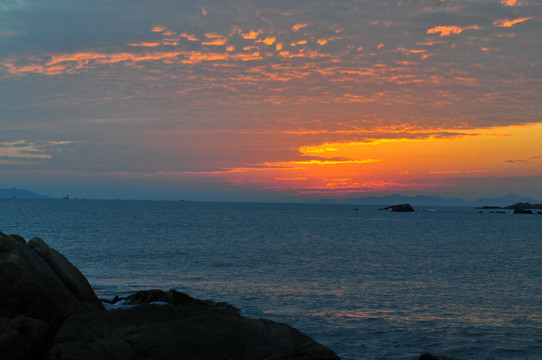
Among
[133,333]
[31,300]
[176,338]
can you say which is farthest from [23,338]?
[176,338]

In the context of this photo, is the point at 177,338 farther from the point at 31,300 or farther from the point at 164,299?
the point at 164,299

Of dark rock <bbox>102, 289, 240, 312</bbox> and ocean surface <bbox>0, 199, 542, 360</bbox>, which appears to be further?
dark rock <bbox>102, 289, 240, 312</bbox>

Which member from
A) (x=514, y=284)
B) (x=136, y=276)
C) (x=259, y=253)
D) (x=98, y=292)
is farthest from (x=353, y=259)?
(x=98, y=292)

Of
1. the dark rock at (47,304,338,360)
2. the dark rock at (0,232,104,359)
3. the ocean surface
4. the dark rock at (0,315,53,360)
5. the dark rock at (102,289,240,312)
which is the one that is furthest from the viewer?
the dark rock at (102,289,240,312)

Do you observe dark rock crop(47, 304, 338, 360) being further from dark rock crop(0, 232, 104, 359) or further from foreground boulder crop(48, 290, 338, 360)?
dark rock crop(0, 232, 104, 359)

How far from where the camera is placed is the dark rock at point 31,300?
1297 centimetres

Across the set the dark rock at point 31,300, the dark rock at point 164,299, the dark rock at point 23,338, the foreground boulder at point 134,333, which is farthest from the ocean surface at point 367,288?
the dark rock at point 23,338

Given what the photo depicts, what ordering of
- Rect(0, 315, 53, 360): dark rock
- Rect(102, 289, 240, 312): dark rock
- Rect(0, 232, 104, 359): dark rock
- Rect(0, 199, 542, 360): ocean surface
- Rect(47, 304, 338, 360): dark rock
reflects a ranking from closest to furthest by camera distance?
Rect(47, 304, 338, 360): dark rock, Rect(0, 315, 53, 360): dark rock, Rect(0, 232, 104, 359): dark rock, Rect(0, 199, 542, 360): ocean surface, Rect(102, 289, 240, 312): dark rock

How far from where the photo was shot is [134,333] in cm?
1249

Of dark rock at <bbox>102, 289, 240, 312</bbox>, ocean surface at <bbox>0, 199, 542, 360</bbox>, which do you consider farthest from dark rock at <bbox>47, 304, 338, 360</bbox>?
dark rock at <bbox>102, 289, 240, 312</bbox>

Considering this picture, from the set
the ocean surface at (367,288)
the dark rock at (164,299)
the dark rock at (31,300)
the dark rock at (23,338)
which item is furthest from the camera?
the dark rock at (164,299)

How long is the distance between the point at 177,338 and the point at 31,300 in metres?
6.21

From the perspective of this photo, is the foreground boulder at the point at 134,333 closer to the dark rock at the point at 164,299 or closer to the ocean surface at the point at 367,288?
the ocean surface at the point at 367,288

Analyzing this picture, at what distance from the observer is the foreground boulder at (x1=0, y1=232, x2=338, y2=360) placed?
12023 millimetres
